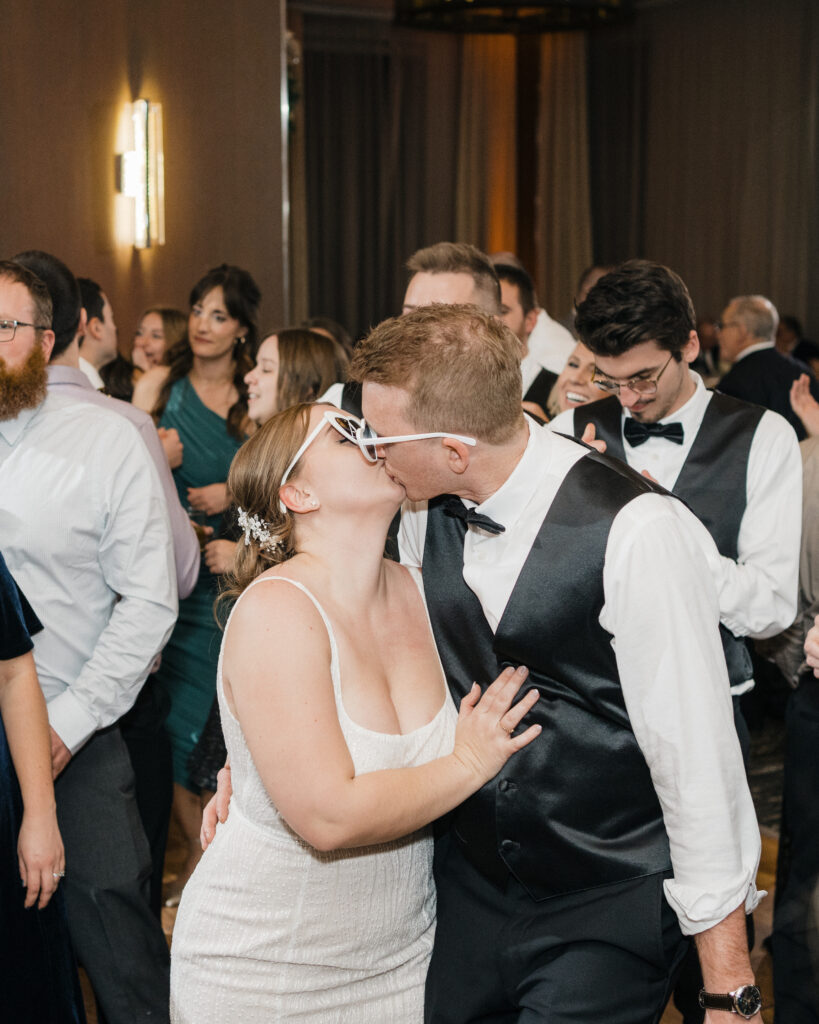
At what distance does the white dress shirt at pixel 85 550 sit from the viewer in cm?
231

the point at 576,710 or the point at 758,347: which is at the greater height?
the point at 758,347

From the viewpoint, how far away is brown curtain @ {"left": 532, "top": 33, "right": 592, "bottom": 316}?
36.6 ft

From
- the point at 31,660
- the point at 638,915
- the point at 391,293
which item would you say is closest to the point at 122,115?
the point at 31,660

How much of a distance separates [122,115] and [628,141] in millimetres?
7027

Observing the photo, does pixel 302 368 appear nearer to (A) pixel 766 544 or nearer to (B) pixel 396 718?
(A) pixel 766 544

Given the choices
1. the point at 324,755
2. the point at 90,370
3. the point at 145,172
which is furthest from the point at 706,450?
the point at 145,172

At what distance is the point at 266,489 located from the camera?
1.83m

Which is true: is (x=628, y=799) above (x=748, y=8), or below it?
below

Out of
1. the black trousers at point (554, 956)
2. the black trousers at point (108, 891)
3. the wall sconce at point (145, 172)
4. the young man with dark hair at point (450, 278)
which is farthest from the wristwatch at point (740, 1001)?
the wall sconce at point (145, 172)

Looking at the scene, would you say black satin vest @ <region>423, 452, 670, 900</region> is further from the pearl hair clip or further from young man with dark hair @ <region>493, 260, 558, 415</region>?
young man with dark hair @ <region>493, 260, 558, 415</region>

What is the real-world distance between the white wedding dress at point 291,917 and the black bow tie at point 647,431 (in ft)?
3.54

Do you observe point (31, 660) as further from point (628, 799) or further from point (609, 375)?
point (609, 375)

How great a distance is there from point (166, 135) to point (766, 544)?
154 inches

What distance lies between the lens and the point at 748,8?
9984 millimetres
